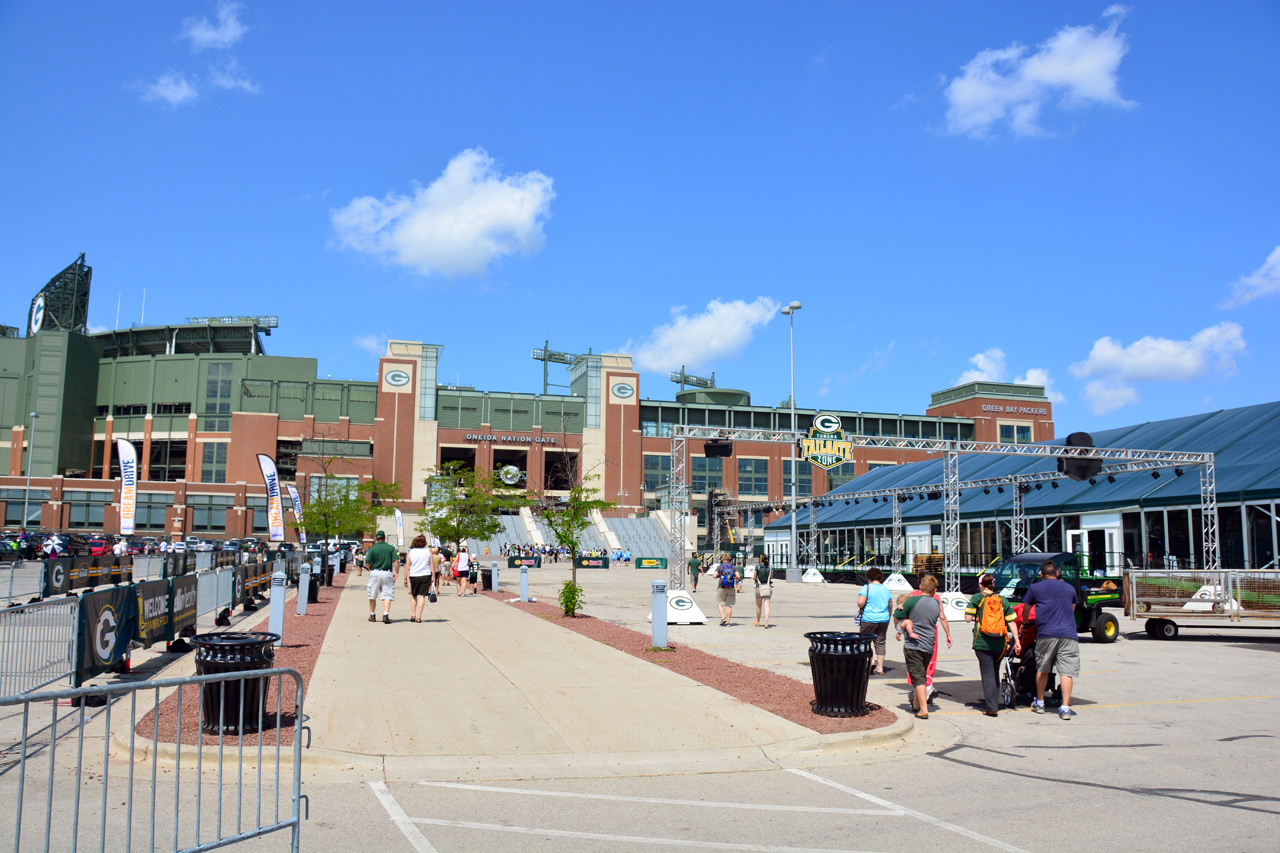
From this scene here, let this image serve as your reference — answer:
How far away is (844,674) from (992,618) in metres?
2.15

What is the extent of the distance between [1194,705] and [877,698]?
393 cm

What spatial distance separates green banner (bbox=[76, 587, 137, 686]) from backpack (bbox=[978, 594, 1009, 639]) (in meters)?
9.95

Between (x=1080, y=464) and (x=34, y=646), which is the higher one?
(x=1080, y=464)

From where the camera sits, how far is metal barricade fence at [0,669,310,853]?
190 inches

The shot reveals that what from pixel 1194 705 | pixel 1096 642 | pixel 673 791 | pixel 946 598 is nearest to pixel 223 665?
pixel 673 791

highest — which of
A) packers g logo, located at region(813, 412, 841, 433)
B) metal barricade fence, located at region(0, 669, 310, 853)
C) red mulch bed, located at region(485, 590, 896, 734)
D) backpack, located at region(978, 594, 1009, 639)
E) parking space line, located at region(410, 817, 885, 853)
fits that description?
packers g logo, located at region(813, 412, 841, 433)

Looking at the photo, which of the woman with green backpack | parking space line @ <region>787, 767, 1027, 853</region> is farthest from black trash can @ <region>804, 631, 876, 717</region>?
parking space line @ <region>787, 767, 1027, 853</region>

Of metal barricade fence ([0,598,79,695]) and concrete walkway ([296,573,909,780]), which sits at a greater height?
metal barricade fence ([0,598,79,695])

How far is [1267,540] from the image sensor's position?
98.5ft

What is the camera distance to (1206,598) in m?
19.4

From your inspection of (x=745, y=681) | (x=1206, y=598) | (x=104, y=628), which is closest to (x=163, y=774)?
(x=104, y=628)

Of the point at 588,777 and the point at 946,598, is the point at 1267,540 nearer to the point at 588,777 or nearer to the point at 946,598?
the point at 946,598

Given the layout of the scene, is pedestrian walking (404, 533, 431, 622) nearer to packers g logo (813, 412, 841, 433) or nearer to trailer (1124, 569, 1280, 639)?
trailer (1124, 569, 1280, 639)

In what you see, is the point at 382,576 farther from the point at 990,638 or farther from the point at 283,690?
the point at 990,638
